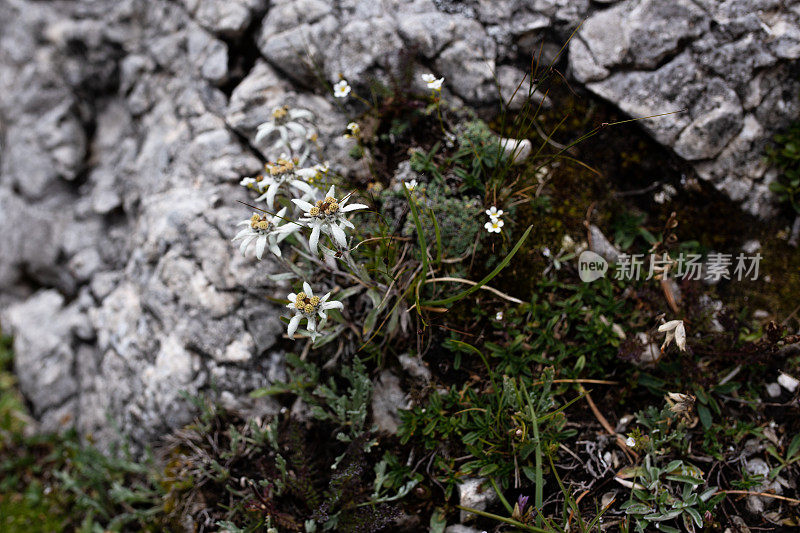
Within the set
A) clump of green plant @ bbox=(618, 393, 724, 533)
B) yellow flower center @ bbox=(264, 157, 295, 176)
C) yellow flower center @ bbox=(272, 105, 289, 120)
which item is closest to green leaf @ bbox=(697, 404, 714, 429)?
clump of green plant @ bbox=(618, 393, 724, 533)

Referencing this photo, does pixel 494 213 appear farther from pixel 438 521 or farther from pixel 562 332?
pixel 438 521

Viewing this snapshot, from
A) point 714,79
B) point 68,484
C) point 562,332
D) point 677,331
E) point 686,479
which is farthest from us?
point 68,484

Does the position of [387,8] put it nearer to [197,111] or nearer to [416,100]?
[416,100]

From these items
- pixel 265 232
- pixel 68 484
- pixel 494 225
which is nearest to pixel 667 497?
pixel 494 225

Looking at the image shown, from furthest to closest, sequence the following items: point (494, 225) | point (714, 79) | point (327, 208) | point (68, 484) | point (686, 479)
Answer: point (68, 484) < point (714, 79) < point (494, 225) < point (686, 479) < point (327, 208)

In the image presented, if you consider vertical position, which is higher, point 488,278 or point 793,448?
point 488,278

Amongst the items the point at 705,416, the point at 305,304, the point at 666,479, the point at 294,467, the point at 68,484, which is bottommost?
the point at 68,484

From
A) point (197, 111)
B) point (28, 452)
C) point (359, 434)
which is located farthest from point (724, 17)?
point (28, 452)
